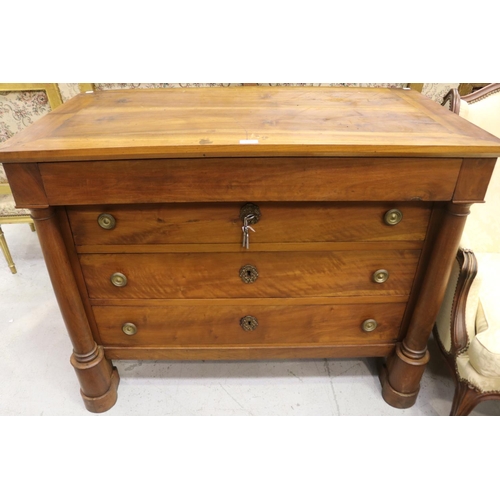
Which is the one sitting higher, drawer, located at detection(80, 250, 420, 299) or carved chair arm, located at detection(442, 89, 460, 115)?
carved chair arm, located at detection(442, 89, 460, 115)

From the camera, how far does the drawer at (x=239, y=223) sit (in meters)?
1.15

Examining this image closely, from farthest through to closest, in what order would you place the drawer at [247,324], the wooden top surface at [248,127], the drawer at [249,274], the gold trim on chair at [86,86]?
the gold trim on chair at [86,86]
the drawer at [247,324]
the drawer at [249,274]
the wooden top surface at [248,127]

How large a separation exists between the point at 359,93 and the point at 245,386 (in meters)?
1.28

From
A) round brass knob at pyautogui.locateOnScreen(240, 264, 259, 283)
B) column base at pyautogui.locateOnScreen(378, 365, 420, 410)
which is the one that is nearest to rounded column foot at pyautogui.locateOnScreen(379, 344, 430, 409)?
column base at pyautogui.locateOnScreen(378, 365, 420, 410)

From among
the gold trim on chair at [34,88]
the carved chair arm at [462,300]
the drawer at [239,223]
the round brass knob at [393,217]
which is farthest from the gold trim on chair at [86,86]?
the carved chair arm at [462,300]

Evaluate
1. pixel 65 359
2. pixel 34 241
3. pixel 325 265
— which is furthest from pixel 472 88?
pixel 34 241

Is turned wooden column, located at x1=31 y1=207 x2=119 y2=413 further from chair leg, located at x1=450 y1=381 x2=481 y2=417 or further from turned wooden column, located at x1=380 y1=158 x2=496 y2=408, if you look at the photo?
chair leg, located at x1=450 y1=381 x2=481 y2=417

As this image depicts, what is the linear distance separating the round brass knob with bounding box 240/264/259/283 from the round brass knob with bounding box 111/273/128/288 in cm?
39

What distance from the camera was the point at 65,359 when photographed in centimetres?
172

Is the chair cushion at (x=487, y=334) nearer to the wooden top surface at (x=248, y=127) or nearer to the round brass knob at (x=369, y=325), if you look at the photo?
the round brass knob at (x=369, y=325)

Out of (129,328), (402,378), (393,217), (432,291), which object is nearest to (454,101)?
(393,217)

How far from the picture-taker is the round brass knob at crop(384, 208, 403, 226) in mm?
1148

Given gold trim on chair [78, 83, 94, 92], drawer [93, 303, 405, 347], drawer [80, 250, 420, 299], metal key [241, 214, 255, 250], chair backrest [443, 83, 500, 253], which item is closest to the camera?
metal key [241, 214, 255, 250]

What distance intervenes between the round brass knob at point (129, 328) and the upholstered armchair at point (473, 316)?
1.13 m
